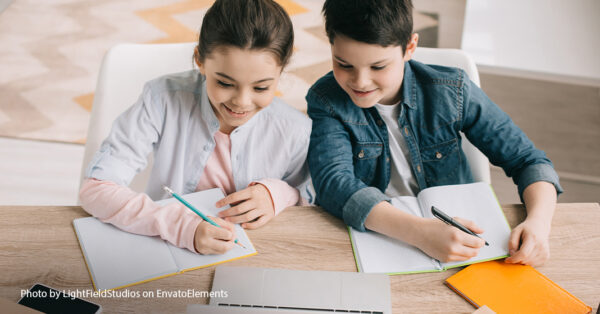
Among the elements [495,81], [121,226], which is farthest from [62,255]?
[495,81]

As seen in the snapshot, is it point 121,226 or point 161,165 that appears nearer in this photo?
point 121,226

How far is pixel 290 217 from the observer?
1.07m

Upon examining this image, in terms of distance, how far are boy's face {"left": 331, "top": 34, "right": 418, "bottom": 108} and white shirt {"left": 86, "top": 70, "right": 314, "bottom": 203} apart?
0.14 m

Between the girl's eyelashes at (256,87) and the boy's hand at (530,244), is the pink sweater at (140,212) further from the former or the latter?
the boy's hand at (530,244)

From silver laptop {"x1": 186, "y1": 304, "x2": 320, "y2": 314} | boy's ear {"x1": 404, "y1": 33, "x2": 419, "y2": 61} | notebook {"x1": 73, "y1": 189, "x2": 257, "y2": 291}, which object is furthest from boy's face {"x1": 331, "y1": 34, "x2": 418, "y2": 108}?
silver laptop {"x1": 186, "y1": 304, "x2": 320, "y2": 314}

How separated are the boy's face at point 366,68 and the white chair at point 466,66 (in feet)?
0.77

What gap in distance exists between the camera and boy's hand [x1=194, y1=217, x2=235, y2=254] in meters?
0.96

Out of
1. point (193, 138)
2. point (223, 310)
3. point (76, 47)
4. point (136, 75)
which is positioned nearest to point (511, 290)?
point (223, 310)

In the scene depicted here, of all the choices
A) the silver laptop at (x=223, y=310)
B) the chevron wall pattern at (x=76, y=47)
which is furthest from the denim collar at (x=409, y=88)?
the chevron wall pattern at (x=76, y=47)

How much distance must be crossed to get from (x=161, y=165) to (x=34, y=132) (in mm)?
1531

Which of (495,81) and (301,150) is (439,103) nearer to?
(301,150)

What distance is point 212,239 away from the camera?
966 millimetres

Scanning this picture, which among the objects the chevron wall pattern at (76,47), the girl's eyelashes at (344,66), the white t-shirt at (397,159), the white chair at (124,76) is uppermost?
the girl's eyelashes at (344,66)

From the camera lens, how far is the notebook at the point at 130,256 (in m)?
0.91
